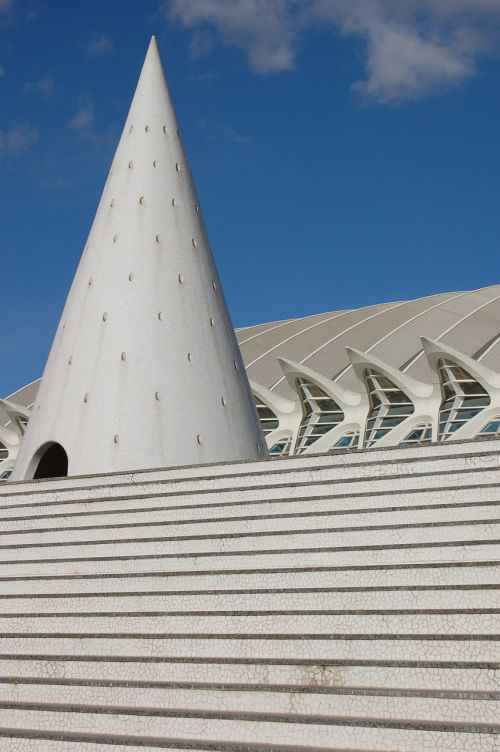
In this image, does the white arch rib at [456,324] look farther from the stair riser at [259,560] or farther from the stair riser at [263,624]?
the stair riser at [263,624]

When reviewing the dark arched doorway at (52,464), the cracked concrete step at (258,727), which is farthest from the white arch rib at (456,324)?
the cracked concrete step at (258,727)

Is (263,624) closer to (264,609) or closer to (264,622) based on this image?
(264,622)

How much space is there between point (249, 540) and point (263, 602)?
0.95m

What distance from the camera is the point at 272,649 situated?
793 cm

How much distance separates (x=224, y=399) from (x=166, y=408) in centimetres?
95

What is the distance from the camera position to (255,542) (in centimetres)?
927

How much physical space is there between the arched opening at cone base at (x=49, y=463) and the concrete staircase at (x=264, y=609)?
366cm

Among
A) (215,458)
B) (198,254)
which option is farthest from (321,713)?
(198,254)

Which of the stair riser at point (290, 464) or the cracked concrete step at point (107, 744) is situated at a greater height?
the stair riser at point (290, 464)

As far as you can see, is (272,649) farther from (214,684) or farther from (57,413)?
(57,413)

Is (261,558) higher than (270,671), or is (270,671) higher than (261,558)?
(261,558)

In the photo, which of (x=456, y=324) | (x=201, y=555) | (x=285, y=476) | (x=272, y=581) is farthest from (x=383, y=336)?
(x=272, y=581)

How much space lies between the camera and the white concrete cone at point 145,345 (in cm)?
1377

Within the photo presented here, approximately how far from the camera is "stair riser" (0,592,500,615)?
7.69 m
